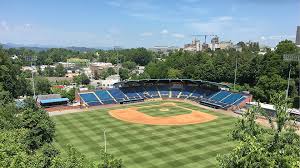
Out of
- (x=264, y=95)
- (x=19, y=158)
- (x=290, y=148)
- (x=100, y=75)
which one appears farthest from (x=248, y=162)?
(x=100, y=75)

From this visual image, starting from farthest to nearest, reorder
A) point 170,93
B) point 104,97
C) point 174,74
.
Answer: point 174,74 → point 170,93 → point 104,97

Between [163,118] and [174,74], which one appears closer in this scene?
[163,118]

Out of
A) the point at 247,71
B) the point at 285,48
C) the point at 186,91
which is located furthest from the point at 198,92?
the point at 285,48

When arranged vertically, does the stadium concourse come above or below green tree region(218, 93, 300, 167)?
below

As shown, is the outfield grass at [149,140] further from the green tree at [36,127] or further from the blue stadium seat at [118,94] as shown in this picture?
the blue stadium seat at [118,94]

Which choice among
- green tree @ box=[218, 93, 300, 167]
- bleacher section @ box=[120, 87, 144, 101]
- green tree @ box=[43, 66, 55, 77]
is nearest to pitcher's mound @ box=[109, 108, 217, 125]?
bleacher section @ box=[120, 87, 144, 101]

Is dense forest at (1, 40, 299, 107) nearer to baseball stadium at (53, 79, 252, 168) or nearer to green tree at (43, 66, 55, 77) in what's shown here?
baseball stadium at (53, 79, 252, 168)

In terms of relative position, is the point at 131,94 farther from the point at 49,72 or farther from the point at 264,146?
the point at 49,72
